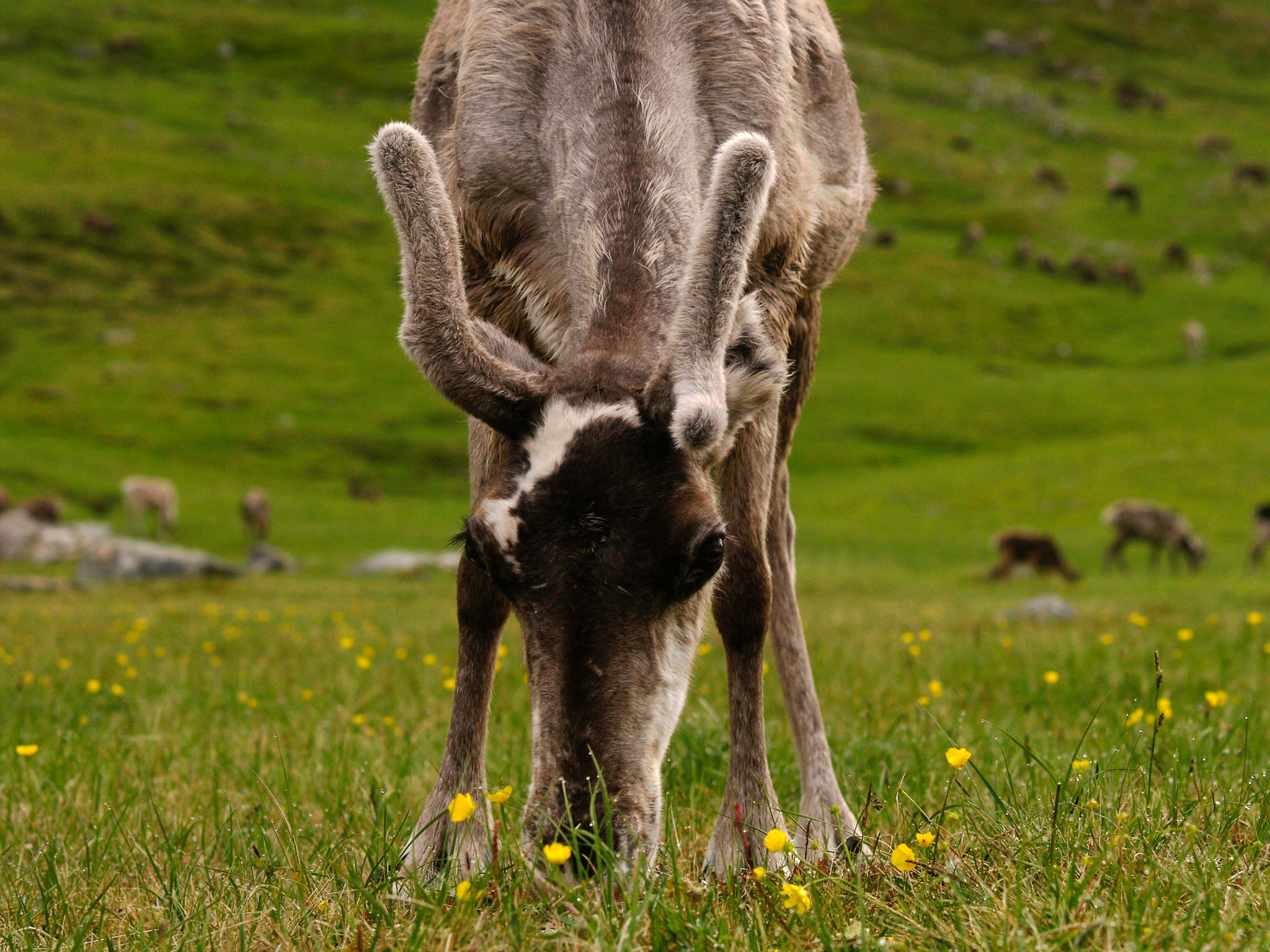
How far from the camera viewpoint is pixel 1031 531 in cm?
2909

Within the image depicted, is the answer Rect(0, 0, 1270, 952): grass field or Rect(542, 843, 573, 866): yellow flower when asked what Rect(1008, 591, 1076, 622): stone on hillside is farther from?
Rect(542, 843, 573, 866): yellow flower

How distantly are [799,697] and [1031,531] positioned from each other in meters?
25.9

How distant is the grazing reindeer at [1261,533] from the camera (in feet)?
96.6

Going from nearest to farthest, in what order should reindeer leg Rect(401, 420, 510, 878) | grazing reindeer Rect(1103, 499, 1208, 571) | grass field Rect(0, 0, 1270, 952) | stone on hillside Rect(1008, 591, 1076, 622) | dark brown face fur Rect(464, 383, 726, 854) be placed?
grass field Rect(0, 0, 1270, 952) → dark brown face fur Rect(464, 383, 726, 854) → reindeer leg Rect(401, 420, 510, 878) → stone on hillside Rect(1008, 591, 1076, 622) → grazing reindeer Rect(1103, 499, 1208, 571)

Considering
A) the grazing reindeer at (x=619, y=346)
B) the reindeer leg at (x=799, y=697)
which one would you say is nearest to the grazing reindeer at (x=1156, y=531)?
the reindeer leg at (x=799, y=697)

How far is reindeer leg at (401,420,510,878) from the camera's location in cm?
415

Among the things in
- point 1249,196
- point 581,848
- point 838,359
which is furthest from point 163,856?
point 1249,196

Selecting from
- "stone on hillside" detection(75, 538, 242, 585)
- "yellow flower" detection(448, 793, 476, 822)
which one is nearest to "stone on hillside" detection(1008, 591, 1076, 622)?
"yellow flower" detection(448, 793, 476, 822)

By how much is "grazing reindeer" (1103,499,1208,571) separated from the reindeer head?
29.8 meters

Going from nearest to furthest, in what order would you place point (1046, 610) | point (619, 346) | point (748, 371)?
point (619, 346), point (748, 371), point (1046, 610)

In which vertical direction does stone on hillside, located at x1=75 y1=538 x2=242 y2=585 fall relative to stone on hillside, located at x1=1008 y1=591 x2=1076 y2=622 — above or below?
below

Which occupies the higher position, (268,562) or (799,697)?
(799,697)

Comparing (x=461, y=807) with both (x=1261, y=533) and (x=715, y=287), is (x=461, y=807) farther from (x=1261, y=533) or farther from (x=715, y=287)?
(x=1261, y=533)

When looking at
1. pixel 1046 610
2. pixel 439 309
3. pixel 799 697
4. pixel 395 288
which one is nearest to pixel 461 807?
pixel 439 309
